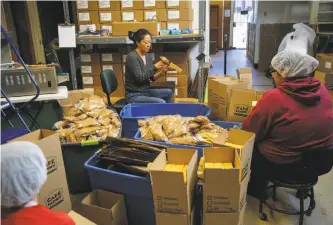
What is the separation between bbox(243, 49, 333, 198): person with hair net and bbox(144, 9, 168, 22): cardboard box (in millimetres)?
2412

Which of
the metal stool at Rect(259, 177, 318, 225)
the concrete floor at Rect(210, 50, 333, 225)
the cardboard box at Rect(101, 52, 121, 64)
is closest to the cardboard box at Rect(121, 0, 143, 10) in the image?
the cardboard box at Rect(101, 52, 121, 64)

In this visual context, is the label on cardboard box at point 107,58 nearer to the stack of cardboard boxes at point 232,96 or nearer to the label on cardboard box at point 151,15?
the label on cardboard box at point 151,15

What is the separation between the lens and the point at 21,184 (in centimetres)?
102

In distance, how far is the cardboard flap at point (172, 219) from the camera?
1.67 meters

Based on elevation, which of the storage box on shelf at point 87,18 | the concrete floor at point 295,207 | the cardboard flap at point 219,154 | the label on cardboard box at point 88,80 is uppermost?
the storage box on shelf at point 87,18

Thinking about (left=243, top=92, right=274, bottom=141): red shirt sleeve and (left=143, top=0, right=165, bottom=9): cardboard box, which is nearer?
(left=243, top=92, right=274, bottom=141): red shirt sleeve

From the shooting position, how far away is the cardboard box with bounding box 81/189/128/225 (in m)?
1.80

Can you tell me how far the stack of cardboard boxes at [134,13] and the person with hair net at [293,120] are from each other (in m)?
2.36

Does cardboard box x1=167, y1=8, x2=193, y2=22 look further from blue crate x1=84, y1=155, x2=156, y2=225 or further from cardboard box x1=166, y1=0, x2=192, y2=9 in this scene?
blue crate x1=84, y1=155, x2=156, y2=225

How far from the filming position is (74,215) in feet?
5.22

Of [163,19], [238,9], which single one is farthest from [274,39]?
[238,9]

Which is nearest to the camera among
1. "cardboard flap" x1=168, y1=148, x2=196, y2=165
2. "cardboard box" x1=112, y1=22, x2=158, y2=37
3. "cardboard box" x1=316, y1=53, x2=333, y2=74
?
"cardboard flap" x1=168, y1=148, x2=196, y2=165

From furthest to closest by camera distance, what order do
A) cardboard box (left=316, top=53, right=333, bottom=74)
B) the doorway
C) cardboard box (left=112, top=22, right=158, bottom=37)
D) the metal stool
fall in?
the doorway < cardboard box (left=316, top=53, right=333, bottom=74) < cardboard box (left=112, top=22, right=158, bottom=37) < the metal stool

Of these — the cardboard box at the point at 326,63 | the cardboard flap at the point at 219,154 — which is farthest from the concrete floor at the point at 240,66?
the cardboard flap at the point at 219,154
